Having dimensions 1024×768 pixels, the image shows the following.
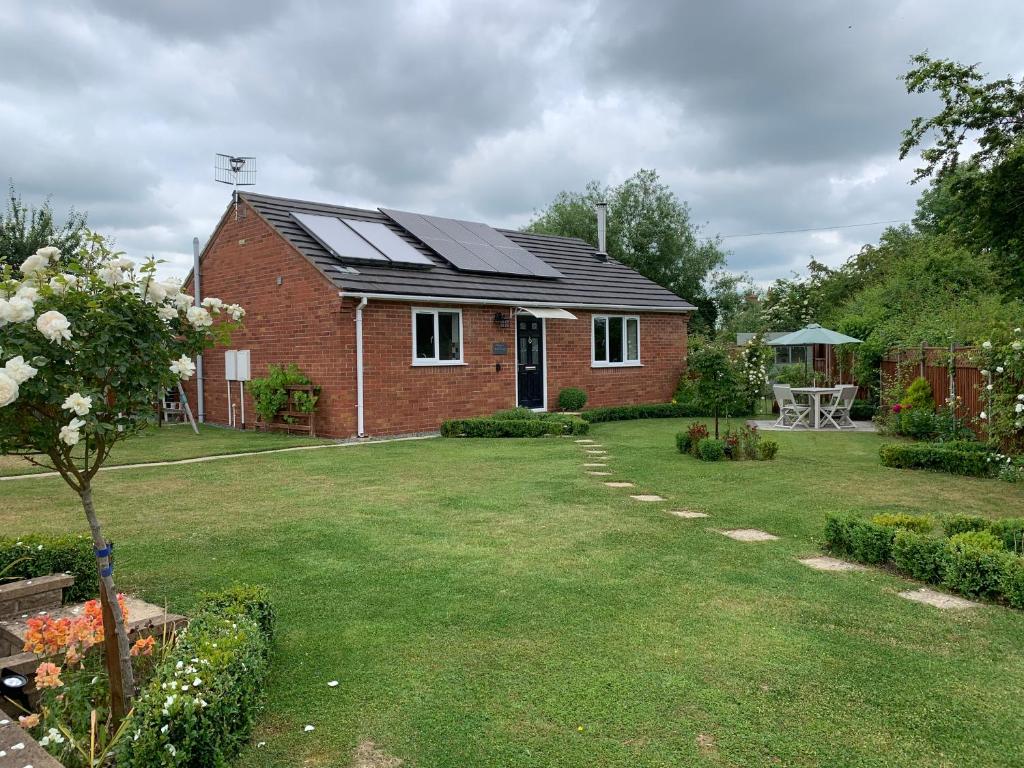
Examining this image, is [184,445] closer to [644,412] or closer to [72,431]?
[644,412]

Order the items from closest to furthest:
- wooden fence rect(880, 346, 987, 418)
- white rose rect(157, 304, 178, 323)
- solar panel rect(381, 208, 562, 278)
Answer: white rose rect(157, 304, 178, 323) < wooden fence rect(880, 346, 987, 418) < solar panel rect(381, 208, 562, 278)

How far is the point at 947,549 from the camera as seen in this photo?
16.3 ft

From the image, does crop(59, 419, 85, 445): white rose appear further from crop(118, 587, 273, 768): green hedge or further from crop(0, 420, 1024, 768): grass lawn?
crop(0, 420, 1024, 768): grass lawn

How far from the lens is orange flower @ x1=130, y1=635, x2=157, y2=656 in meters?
3.42

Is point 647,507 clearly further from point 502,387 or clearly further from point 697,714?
point 502,387

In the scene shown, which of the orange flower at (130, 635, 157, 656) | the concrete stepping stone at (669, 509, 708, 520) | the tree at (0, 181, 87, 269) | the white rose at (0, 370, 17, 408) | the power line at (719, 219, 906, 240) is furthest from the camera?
the power line at (719, 219, 906, 240)

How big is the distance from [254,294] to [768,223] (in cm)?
3200

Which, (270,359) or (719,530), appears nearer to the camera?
(719,530)

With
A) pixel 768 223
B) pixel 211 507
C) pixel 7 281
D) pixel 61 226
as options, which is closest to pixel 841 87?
pixel 211 507

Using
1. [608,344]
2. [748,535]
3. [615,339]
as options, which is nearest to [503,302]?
[608,344]

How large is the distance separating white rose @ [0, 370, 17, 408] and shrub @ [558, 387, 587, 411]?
53.4 feet

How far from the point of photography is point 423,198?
30406 mm

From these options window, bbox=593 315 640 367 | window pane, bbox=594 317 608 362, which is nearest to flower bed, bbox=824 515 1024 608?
window, bbox=593 315 640 367

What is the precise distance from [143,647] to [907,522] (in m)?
5.49
